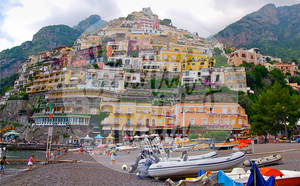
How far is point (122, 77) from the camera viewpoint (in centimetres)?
4344

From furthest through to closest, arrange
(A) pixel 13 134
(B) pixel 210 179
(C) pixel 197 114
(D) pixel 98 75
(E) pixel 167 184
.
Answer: (D) pixel 98 75 → (A) pixel 13 134 → (C) pixel 197 114 → (E) pixel 167 184 → (B) pixel 210 179

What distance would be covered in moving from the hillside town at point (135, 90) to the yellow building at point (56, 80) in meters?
0.18

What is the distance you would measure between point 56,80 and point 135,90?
60.0 ft

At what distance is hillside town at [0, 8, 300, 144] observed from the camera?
3138 cm

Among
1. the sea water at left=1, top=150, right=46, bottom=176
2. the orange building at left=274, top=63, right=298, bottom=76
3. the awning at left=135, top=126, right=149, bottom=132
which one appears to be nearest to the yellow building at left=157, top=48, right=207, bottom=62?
the awning at left=135, top=126, right=149, bottom=132

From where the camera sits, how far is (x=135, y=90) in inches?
1566

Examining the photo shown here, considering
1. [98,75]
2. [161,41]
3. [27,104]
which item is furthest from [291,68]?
[27,104]

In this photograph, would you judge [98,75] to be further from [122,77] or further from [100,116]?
[100,116]

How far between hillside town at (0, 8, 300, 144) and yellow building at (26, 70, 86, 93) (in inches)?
7.3

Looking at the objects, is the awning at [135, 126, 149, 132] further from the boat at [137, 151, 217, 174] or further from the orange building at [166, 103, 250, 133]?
the boat at [137, 151, 217, 174]

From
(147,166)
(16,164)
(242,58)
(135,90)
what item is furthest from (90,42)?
(147,166)

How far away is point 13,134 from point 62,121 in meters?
10.1

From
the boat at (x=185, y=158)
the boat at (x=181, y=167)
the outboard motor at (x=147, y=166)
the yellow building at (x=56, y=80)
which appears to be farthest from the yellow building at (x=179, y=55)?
the boat at (x=181, y=167)

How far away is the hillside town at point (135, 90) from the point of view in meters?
31.4
